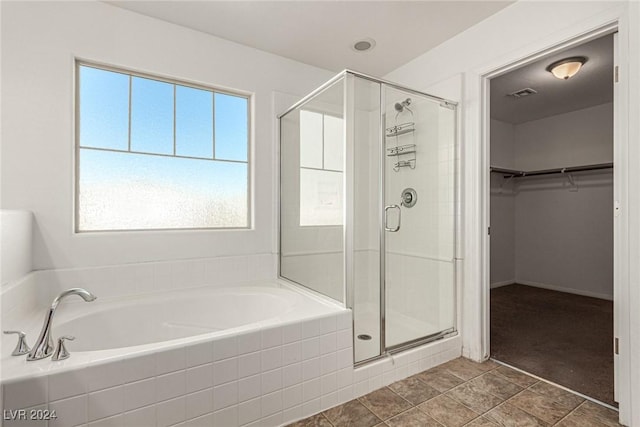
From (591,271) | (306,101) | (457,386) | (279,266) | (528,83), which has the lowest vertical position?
(457,386)

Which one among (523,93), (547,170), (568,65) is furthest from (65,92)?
(547,170)

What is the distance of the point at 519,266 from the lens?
508 cm

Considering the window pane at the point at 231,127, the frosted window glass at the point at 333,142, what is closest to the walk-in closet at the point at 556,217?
the frosted window glass at the point at 333,142

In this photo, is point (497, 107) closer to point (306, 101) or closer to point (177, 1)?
point (306, 101)

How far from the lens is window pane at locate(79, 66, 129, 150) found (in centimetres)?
218

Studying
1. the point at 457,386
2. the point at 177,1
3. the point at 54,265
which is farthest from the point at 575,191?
the point at 54,265

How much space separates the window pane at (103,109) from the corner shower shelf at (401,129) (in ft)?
6.56

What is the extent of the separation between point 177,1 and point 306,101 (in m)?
1.11

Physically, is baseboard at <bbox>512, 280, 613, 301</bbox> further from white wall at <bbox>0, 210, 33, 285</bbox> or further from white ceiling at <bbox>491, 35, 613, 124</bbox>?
white wall at <bbox>0, 210, 33, 285</bbox>

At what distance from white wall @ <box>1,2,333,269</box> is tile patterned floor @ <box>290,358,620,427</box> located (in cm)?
157

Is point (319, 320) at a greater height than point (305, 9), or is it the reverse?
point (305, 9)

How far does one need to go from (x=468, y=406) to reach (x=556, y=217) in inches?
159

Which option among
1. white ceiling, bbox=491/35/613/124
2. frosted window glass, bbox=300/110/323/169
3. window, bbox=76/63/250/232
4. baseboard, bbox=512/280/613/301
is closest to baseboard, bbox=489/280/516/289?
baseboard, bbox=512/280/613/301

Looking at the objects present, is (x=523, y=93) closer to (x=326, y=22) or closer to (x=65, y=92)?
(x=326, y=22)
